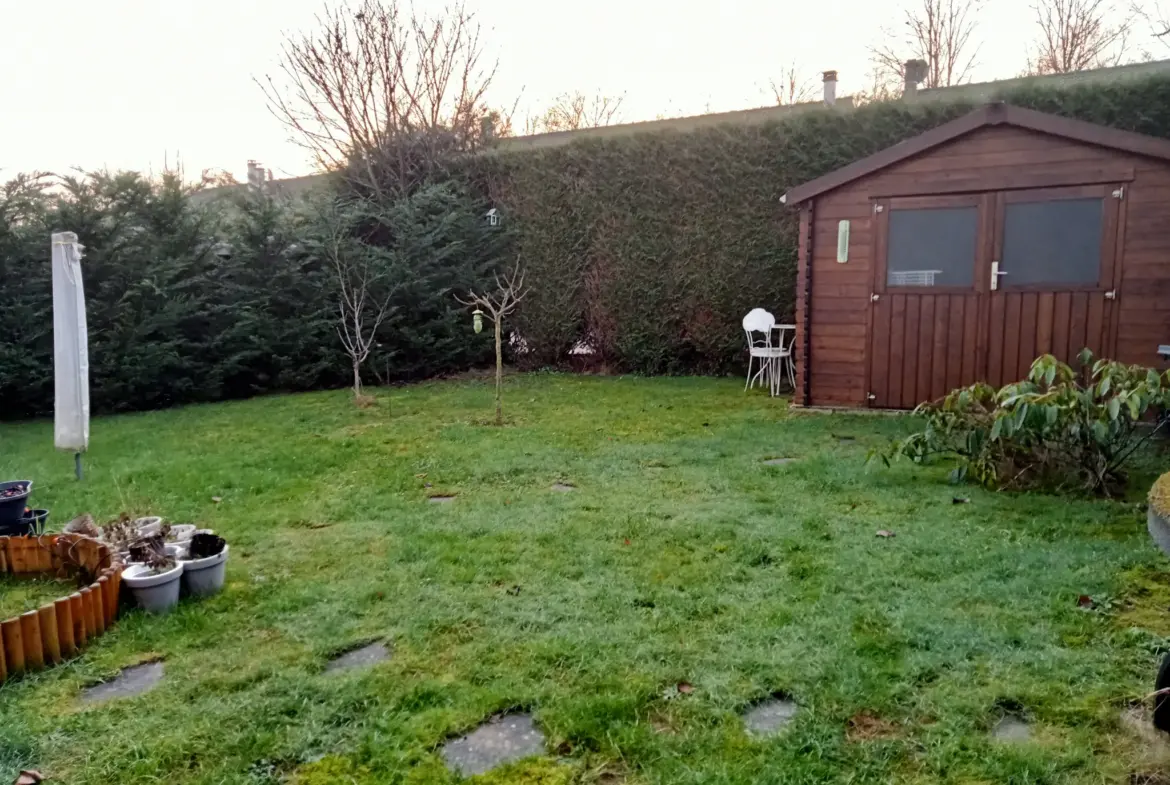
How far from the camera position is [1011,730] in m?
1.96

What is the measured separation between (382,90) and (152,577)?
408 inches

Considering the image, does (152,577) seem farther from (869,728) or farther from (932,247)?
(932,247)

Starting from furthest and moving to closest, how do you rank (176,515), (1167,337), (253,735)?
(1167,337) < (176,515) < (253,735)

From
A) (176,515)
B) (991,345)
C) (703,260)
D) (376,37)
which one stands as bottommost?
(176,515)

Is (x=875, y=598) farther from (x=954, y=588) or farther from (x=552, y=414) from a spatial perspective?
(x=552, y=414)

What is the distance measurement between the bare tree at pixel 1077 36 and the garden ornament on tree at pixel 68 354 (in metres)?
17.6

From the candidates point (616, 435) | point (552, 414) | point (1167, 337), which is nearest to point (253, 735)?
point (616, 435)

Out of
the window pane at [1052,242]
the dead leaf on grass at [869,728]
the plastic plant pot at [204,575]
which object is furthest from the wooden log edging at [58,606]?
the window pane at [1052,242]

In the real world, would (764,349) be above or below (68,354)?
below

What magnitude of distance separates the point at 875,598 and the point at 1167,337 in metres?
4.63

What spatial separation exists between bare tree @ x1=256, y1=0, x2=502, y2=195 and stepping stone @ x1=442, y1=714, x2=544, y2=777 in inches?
399

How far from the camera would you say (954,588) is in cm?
287

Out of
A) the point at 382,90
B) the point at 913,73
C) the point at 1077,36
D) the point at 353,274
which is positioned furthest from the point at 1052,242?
the point at 1077,36

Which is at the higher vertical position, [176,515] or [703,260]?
[703,260]
